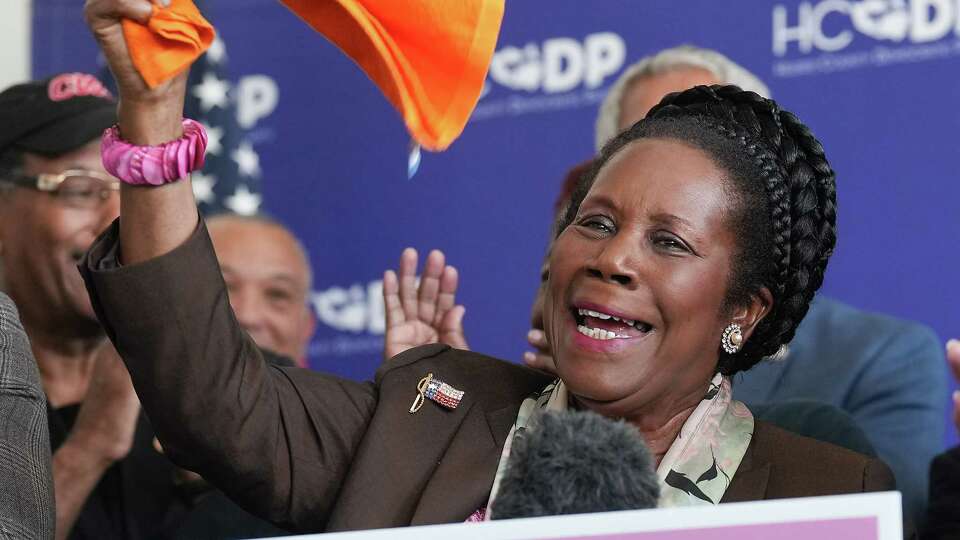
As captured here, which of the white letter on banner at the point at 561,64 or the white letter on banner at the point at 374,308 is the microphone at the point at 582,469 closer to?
the white letter on banner at the point at 561,64

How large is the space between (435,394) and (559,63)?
1.69m

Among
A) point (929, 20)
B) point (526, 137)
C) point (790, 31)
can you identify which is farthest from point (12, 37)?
point (929, 20)

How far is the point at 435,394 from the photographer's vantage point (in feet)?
6.21

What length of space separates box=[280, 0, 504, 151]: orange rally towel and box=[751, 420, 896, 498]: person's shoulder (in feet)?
1.76

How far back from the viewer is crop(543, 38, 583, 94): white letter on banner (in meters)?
3.43

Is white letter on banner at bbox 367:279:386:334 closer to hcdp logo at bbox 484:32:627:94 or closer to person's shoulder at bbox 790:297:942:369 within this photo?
hcdp logo at bbox 484:32:627:94

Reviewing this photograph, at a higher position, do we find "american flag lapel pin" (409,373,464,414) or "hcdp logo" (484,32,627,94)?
"hcdp logo" (484,32,627,94)

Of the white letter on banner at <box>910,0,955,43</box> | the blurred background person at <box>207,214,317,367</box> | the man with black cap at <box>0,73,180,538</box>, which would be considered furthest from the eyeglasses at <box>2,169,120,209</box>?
the white letter on banner at <box>910,0,955,43</box>

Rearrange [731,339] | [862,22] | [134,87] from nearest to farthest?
[134,87]
[731,339]
[862,22]

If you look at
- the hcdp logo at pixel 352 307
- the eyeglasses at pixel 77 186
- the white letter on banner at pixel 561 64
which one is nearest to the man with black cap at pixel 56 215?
the eyeglasses at pixel 77 186

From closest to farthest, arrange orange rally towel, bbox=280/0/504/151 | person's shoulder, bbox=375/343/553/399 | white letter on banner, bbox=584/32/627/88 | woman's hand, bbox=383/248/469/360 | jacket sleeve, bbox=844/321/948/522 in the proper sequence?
orange rally towel, bbox=280/0/504/151, person's shoulder, bbox=375/343/553/399, woman's hand, bbox=383/248/469/360, jacket sleeve, bbox=844/321/948/522, white letter on banner, bbox=584/32/627/88

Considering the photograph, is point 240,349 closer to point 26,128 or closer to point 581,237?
point 581,237

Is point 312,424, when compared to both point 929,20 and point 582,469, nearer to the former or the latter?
point 582,469

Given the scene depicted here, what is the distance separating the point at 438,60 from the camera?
170 centimetres
